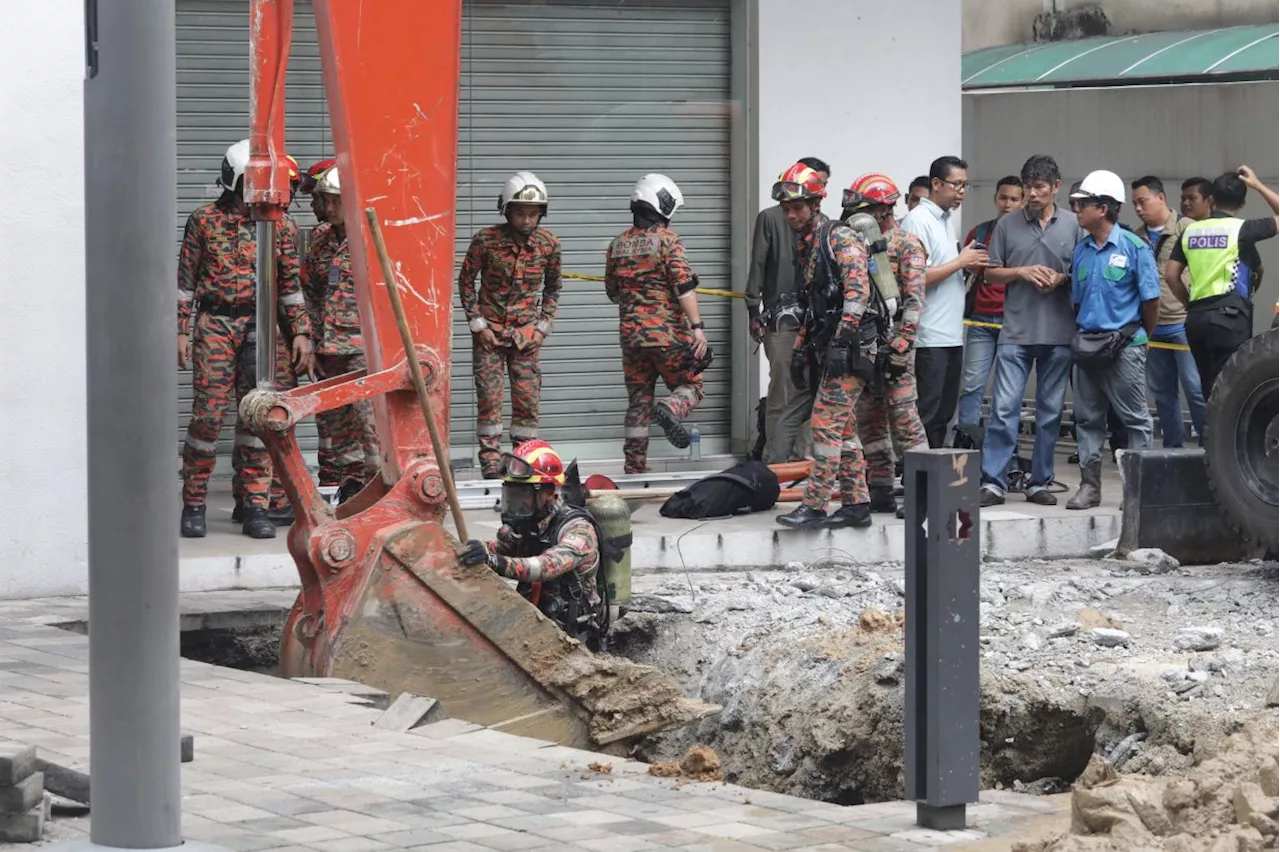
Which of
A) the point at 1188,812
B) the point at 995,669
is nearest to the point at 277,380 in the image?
the point at 995,669

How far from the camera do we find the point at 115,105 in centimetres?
476

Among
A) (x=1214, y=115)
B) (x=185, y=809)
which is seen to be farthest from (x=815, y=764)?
(x=1214, y=115)

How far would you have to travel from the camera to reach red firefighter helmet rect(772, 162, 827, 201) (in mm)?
10953

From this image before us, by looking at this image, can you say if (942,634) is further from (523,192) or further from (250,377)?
(523,192)

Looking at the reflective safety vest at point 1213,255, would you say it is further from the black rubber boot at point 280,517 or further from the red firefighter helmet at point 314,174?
the black rubber boot at point 280,517

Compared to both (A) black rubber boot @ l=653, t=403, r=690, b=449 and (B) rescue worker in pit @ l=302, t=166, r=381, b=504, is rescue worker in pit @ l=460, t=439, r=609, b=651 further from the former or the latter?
(A) black rubber boot @ l=653, t=403, r=690, b=449

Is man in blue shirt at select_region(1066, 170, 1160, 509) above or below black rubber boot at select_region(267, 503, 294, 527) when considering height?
above

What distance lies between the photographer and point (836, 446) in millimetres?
10875

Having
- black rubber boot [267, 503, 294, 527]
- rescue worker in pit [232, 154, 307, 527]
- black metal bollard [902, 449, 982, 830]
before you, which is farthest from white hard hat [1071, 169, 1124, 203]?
black metal bollard [902, 449, 982, 830]

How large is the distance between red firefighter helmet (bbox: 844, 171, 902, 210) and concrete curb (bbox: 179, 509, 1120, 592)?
1.75 m

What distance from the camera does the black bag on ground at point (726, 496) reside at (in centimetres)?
1145

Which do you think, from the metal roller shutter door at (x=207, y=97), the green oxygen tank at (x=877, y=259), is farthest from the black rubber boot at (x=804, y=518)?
the metal roller shutter door at (x=207, y=97)

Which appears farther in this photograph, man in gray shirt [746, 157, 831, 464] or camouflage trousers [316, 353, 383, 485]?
man in gray shirt [746, 157, 831, 464]

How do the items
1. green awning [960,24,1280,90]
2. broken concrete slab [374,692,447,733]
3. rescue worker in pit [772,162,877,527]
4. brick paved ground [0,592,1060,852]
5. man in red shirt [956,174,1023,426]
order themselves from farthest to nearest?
green awning [960,24,1280,90] < man in red shirt [956,174,1023,426] < rescue worker in pit [772,162,877,527] < broken concrete slab [374,692,447,733] < brick paved ground [0,592,1060,852]
